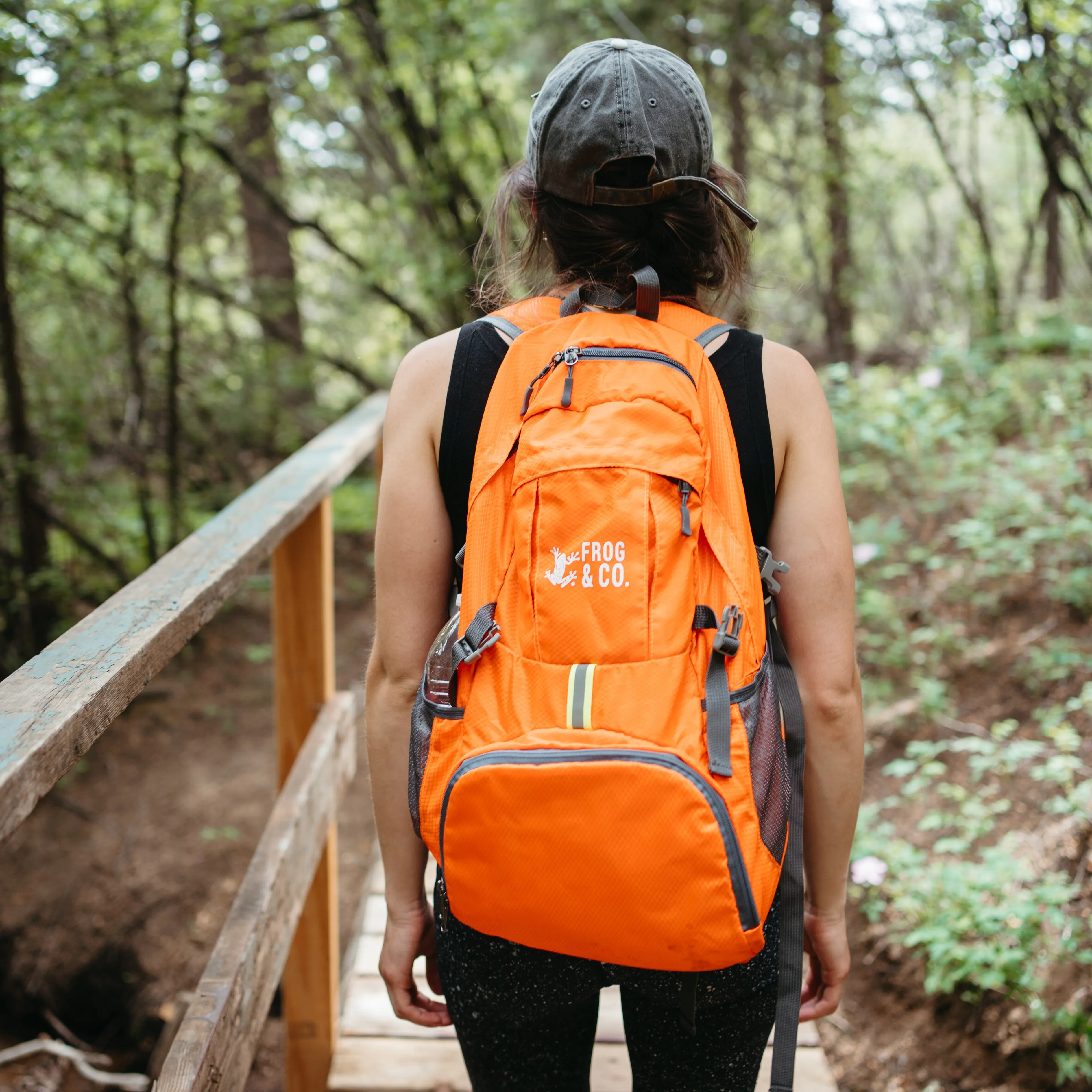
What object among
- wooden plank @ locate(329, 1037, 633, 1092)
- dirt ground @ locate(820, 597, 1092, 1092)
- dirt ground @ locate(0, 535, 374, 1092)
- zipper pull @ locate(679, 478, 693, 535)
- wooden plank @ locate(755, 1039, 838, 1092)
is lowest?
dirt ground @ locate(0, 535, 374, 1092)

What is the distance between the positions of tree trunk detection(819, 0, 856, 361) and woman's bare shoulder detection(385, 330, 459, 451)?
689cm

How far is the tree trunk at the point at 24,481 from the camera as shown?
13.4ft

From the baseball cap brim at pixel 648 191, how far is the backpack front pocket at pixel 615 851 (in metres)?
0.62

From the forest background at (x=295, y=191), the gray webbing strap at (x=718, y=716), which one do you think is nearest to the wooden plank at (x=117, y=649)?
the gray webbing strap at (x=718, y=716)

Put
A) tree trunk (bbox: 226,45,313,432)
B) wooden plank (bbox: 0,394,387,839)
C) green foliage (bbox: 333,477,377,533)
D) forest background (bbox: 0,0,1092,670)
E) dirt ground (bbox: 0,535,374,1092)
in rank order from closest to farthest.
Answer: wooden plank (bbox: 0,394,387,839), dirt ground (bbox: 0,535,374,1092), forest background (bbox: 0,0,1092,670), tree trunk (bbox: 226,45,313,432), green foliage (bbox: 333,477,377,533)

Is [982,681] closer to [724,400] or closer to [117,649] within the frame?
[724,400]

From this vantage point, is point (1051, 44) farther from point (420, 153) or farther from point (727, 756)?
point (727, 756)

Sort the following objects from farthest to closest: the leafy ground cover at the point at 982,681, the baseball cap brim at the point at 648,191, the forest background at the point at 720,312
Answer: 1. the forest background at the point at 720,312
2. the leafy ground cover at the point at 982,681
3. the baseball cap brim at the point at 648,191

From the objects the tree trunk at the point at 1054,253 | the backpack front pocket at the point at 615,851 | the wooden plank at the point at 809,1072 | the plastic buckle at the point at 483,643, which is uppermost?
the tree trunk at the point at 1054,253

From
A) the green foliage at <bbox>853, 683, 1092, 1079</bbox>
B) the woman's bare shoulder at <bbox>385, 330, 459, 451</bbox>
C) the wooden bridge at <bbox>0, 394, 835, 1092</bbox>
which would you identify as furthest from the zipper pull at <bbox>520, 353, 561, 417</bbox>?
the green foliage at <bbox>853, 683, 1092, 1079</bbox>

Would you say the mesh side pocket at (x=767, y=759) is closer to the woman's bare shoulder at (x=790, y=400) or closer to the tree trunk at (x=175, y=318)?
A: the woman's bare shoulder at (x=790, y=400)

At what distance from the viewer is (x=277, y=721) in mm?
2180

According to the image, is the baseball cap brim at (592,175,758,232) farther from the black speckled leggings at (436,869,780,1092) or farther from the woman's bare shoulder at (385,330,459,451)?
the black speckled leggings at (436,869,780,1092)

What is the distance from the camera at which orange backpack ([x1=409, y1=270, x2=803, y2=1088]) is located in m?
0.90
